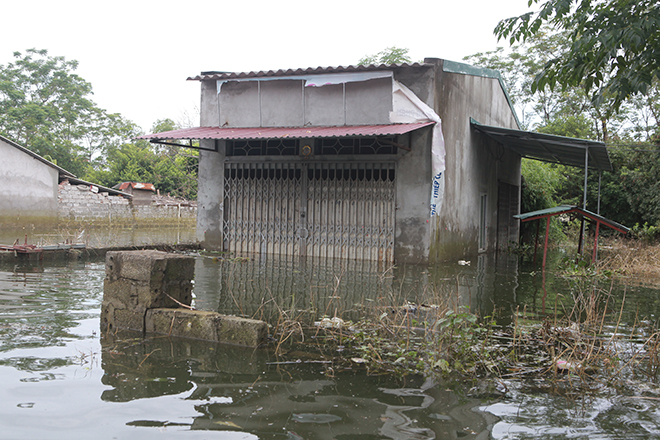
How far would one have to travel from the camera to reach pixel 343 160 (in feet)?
39.8

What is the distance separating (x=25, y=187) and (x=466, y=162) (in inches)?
683

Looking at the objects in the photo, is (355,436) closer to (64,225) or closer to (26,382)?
(26,382)

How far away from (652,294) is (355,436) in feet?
23.9

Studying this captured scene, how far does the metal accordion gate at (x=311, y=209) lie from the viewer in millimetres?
11977

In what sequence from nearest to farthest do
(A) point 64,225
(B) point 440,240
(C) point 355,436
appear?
(C) point 355,436 → (B) point 440,240 → (A) point 64,225

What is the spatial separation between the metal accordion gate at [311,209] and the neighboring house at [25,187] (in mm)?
12110

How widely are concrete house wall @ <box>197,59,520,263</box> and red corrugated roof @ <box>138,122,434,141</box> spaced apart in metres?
0.43

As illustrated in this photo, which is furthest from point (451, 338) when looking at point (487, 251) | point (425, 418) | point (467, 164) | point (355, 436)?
point (487, 251)

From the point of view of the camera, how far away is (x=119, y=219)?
24375 millimetres

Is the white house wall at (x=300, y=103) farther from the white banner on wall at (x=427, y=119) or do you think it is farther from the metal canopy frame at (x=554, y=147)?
the metal canopy frame at (x=554, y=147)

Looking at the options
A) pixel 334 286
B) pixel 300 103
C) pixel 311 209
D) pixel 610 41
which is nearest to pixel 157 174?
pixel 300 103

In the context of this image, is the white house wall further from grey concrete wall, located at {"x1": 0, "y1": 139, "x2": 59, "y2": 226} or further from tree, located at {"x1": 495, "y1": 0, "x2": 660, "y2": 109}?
grey concrete wall, located at {"x1": 0, "y1": 139, "x2": 59, "y2": 226}

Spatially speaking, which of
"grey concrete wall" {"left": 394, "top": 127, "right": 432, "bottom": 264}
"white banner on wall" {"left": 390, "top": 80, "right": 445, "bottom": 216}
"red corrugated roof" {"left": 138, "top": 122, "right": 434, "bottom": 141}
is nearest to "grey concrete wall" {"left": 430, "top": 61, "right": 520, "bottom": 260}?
"grey concrete wall" {"left": 394, "top": 127, "right": 432, "bottom": 264}

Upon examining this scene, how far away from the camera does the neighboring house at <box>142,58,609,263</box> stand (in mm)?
11414
